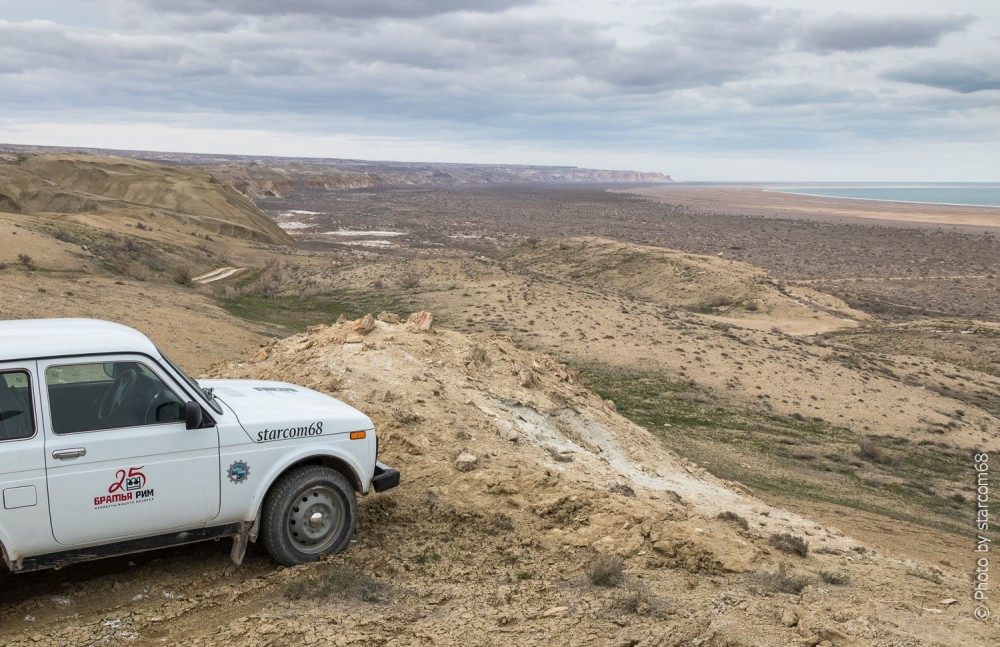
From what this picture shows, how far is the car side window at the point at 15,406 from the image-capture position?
535 cm

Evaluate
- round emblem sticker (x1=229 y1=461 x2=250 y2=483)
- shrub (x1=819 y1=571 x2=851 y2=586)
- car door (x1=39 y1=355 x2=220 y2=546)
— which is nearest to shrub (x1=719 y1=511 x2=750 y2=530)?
shrub (x1=819 y1=571 x2=851 y2=586)

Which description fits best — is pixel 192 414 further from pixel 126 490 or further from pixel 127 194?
pixel 127 194

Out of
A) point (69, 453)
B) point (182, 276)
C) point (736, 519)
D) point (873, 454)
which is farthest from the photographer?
point (182, 276)

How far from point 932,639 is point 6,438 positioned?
21.7 feet

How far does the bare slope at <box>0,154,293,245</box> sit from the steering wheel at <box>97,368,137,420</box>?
142ft

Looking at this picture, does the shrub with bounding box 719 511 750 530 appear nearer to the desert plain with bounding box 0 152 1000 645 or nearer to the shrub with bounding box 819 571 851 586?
the desert plain with bounding box 0 152 1000 645

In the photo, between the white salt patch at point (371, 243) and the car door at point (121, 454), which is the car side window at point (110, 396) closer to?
the car door at point (121, 454)

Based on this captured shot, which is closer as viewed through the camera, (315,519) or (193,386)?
(193,386)

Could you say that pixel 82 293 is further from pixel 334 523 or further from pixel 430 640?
pixel 430 640

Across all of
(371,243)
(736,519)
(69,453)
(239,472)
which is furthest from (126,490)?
(371,243)

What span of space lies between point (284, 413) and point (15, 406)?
1927 mm

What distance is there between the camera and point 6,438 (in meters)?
5.32

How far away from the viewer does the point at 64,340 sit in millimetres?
5660

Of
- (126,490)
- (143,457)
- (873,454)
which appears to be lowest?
(873,454)
